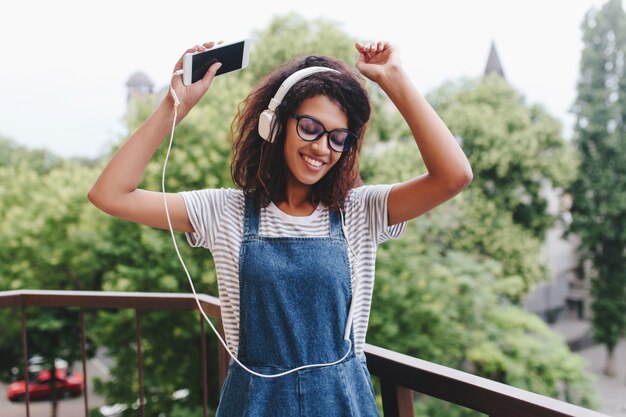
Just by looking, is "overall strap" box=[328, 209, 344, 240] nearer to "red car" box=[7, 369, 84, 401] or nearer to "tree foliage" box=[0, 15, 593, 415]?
"tree foliage" box=[0, 15, 593, 415]

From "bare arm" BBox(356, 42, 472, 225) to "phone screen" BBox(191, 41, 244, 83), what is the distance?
23 cm

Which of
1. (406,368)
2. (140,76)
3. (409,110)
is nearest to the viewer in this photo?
(409,110)

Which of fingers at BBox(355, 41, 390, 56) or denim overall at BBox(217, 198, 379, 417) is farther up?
fingers at BBox(355, 41, 390, 56)

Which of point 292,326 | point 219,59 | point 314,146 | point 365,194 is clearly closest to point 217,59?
point 219,59

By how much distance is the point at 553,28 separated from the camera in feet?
57.9

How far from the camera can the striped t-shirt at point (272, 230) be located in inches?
39.0

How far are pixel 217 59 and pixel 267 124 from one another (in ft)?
0.52

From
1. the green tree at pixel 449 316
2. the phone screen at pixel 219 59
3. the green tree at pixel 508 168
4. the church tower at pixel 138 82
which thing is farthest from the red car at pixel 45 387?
the phone screen at pixel 219 59

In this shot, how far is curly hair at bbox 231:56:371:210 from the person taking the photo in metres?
0.99

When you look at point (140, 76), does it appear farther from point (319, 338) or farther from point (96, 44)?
point (319, 338)

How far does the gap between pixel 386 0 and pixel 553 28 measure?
20.6ft

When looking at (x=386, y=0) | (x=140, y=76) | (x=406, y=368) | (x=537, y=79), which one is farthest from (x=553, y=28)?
(x=406, y=368)

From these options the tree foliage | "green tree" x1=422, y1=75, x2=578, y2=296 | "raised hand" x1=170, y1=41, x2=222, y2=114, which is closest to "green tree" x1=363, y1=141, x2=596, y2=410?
the tree foliage

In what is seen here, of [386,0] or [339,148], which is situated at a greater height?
[386,0]
